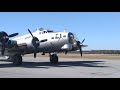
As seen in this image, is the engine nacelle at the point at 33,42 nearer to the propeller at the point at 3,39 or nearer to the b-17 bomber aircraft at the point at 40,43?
the b-17 bomber aircraft at the point at 40,43

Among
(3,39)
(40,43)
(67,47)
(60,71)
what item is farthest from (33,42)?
(60,71)

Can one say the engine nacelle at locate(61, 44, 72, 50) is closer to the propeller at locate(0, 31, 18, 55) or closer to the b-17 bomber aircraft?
the b-17 bomber aircraft

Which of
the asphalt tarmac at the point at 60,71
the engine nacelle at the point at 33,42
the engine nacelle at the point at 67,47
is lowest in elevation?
the asphalt tarmac at the point at 60,71

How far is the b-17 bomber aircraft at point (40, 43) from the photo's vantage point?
81.1 ft

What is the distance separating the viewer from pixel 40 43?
25.5 metres

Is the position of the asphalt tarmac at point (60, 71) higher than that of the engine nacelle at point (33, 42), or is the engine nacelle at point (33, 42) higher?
the engine nacelle at point (33, 42)

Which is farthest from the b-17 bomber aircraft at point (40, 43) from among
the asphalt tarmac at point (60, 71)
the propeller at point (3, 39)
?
the asphalt tarmac at point (60, 71)

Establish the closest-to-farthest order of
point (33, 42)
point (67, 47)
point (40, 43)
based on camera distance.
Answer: point (67, 47)
point (33, 42)
point (40, 43)

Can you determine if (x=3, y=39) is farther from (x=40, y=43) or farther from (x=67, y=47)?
(x=67, y=47)

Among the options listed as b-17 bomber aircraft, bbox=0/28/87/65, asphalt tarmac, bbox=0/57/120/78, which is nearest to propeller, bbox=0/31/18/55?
b-17 bomber aircraft, bbox=0/28/87/65

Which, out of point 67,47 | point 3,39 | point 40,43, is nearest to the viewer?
point 67,47
